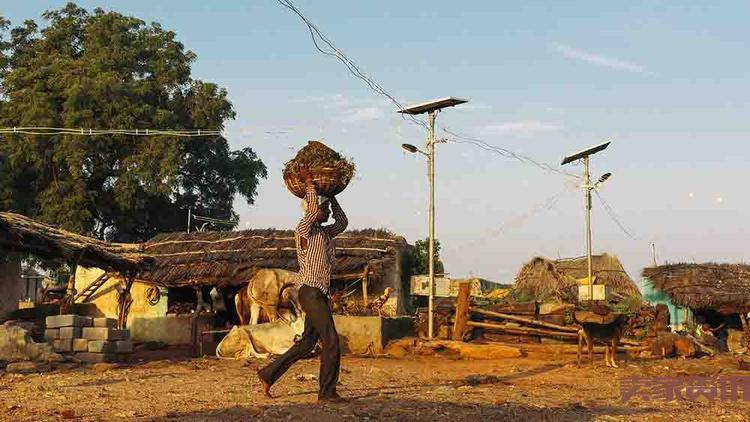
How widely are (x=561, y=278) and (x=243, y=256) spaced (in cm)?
904

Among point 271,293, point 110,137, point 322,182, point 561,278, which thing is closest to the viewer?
point 322,182

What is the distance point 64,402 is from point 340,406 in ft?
10.7

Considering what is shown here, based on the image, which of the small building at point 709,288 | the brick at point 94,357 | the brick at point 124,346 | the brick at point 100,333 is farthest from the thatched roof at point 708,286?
the brick at point 94,357

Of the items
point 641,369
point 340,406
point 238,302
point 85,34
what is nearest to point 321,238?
point 340,406

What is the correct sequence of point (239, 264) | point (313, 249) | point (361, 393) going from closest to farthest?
point (313, 249) < point (361, 393) < point (239, 264)

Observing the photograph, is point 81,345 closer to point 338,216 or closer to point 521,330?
point 338,216

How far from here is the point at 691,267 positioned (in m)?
24.7

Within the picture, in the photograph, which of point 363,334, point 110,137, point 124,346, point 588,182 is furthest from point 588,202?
point 110,137

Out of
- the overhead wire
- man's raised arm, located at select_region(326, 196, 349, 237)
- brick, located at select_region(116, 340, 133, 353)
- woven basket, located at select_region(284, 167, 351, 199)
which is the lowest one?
brick, located at select_region(116, 340, 133, 353)

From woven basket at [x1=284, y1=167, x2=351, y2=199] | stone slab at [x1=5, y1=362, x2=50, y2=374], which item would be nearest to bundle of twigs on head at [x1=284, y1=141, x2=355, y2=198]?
woven basket at [x1=284, y1=167, x2=351, y2=199]

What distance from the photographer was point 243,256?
2167 cm

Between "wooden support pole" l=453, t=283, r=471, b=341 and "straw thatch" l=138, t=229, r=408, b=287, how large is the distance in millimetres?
3316

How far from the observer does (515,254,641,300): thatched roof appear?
22828 millimetres

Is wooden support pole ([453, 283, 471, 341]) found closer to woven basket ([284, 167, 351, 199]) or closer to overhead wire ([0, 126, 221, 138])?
overhead wire ([0, 126, 221, 138])
